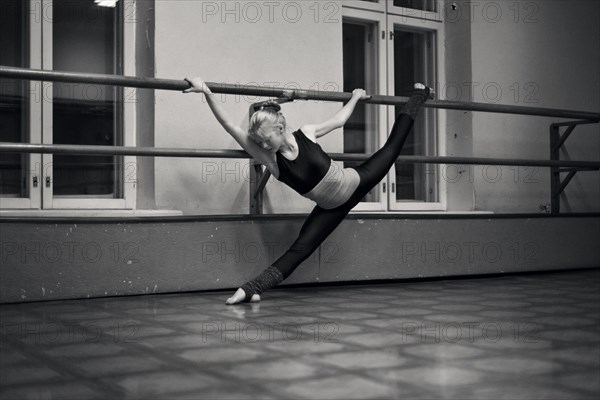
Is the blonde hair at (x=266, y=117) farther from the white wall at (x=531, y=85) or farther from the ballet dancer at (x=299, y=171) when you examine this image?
the white wall at (x=531, y=85)

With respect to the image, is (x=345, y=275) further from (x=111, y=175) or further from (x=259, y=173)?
(x=111, y=175)

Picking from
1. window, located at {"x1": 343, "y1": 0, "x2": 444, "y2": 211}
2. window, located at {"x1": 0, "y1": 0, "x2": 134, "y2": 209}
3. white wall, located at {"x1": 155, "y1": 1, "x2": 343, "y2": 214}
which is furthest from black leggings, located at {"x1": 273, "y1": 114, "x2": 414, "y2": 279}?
window, located at {"x1": 343, "y1": 0, "x2": 444, "y2": 211}

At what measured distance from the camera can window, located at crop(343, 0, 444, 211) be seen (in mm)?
5191

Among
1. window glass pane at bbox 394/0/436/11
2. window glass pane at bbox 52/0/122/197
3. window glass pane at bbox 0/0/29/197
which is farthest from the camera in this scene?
window glass pane at bbox 394/0/436/11

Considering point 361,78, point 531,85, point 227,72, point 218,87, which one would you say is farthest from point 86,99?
point 531,85

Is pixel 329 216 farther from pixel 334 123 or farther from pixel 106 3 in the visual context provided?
pixel 106 3

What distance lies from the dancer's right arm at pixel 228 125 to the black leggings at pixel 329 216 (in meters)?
0.36

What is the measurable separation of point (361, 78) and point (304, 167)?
82.6 inches

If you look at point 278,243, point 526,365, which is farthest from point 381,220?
point 526,365

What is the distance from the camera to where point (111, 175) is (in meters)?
4.14

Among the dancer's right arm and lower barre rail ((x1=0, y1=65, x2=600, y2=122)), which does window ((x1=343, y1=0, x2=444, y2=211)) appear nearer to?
lower barre rail ((x1=0, y1=65, x2=600, y2=122))

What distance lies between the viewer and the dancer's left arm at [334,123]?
138 inches

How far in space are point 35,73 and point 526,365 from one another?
2.20m

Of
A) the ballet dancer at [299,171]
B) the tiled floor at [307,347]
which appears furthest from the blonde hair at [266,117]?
the tiled floor at [307,347]
